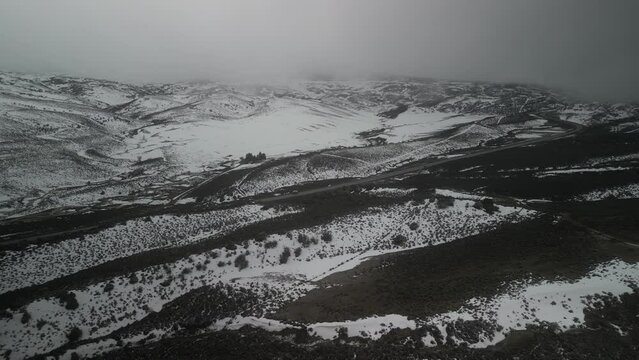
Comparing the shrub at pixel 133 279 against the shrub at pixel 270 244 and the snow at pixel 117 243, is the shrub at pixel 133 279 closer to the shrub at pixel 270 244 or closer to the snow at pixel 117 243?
the snow at pixel 117 243

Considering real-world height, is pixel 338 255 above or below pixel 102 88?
below

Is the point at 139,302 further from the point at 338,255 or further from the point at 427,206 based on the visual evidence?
the point at 427,206

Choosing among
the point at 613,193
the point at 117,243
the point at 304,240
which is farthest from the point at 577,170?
the point at 117,243

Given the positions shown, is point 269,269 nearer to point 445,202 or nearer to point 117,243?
point 117,243

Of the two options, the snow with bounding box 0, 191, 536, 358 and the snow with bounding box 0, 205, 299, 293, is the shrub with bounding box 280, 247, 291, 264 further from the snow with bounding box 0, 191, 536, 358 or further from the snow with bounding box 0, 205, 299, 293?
the snow with bounding box 0, 205, 299, 293

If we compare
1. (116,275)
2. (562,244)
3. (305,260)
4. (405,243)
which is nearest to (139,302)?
(116,275)

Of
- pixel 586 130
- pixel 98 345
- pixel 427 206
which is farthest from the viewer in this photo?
pixel 586 130

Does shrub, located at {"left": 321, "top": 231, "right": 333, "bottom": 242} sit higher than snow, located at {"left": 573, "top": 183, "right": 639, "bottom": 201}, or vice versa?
snow, located at {"left": 573, "top": 183, "right": 639, "bottom": 201}

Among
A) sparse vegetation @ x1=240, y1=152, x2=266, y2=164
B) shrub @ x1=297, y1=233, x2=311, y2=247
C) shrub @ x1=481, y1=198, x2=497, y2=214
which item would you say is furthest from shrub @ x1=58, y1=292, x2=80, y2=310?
sparse vegetation @ x1=240, y1=152, x2=266, y2=164

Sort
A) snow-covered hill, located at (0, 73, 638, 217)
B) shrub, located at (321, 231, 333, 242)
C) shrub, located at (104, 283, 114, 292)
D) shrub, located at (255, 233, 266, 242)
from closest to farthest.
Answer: shrub, located at (104, 283, 114, 292), shrub, located at (255, 233, 266, 242), shrub, located at (321, 231, 333, 242), snow-covered hill, located at (0, 73, 638, 217)
